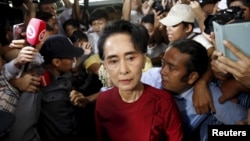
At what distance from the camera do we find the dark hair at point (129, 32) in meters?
1.34

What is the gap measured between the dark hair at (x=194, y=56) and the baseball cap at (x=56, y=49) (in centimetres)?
70

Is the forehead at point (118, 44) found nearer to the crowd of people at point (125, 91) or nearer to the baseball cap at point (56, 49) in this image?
the crowd of people at point (125, 91)

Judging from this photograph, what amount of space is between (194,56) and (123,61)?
0.53m

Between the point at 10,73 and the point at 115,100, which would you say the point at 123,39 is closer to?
the point at 115,100

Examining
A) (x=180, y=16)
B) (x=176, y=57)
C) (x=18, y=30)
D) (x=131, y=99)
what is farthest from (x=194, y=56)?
(x=180, y=16)

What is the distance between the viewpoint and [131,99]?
143 cm

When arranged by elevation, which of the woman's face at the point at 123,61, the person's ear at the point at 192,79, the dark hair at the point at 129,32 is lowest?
the person's ear at the point at 192,79

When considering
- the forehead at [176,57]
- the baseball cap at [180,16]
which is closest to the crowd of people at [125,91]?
the forehead at [176,57]

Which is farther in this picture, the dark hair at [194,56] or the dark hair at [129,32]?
the dark hair at [194,56]

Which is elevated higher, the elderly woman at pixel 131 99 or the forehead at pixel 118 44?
the forehead at pixel 118 44

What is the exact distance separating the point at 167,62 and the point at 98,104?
0.46m

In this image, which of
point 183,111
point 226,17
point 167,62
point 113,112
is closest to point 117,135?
point 113,112

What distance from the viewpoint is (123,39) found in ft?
4.36

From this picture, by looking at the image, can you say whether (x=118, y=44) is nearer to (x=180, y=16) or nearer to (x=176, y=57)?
(x=176, y=57)
